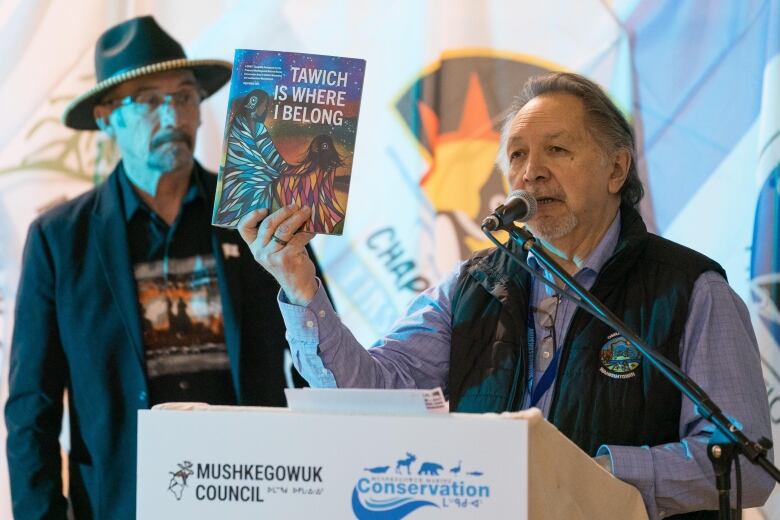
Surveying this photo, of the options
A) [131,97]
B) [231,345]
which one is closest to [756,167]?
[231,345]

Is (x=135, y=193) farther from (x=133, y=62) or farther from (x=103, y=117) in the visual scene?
(x=133, y=62)

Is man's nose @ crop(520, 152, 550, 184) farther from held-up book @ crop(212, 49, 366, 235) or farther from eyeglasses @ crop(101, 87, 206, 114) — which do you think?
eyeglasses @ crop(101, 87, 206, 114)

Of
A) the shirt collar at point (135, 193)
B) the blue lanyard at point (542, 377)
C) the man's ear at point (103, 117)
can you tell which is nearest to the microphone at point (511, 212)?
the blue lanyard at point (542, 377)

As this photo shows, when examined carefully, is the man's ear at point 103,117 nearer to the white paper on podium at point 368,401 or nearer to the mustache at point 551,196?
the mustache at point 551,196

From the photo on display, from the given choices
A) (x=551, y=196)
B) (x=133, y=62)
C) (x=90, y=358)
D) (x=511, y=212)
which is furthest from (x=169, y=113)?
(x=511, y=212)

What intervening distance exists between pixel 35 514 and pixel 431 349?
152cm

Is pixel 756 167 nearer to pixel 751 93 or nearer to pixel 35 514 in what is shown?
pixel 751 93

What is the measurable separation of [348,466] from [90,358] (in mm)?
1974

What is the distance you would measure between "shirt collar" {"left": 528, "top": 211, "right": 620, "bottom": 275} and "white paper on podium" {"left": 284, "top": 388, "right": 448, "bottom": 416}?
0.96 m

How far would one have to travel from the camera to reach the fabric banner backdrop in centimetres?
335

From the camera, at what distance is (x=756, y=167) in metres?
3.30

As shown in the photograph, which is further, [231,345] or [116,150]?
[116,150]

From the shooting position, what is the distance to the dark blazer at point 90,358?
10.8 ft

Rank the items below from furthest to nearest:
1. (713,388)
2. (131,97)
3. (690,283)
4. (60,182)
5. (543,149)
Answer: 1. (60,182)
2. (131,97)
3. (543,149)
4. (690,283)
5. (713,388)
